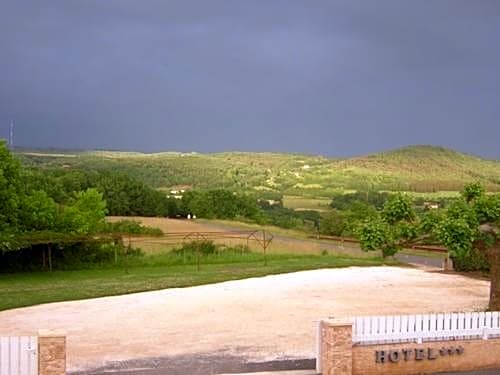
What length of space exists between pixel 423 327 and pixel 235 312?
26.7ft

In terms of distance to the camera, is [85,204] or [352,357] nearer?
[352,357]

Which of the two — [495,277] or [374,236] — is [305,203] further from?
[374,236]

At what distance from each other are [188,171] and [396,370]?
8521cm

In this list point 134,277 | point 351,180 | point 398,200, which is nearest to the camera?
point 398,200

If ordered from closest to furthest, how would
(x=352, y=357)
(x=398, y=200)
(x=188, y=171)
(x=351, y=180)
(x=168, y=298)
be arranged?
(x=352, y=357)
(x=398, y=200)
(x=168, y=298)
(x=351, y=180)
(x=188, y=171)

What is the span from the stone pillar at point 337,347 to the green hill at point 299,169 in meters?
64.1

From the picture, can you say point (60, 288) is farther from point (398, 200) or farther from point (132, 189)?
point (132, 189)

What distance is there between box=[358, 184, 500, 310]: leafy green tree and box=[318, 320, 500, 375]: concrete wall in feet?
7.98

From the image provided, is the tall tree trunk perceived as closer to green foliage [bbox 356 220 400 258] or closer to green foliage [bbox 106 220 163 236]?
green foliage [bbox 356 220 400 258]

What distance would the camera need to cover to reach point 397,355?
14.2 metres

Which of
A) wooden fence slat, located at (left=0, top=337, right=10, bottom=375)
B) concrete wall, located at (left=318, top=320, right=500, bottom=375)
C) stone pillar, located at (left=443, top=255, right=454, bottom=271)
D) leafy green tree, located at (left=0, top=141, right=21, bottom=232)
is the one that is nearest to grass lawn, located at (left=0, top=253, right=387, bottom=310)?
leafy green tree, located at (left=0, top=141, right=21, bottom=232)

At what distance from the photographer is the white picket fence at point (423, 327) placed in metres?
14.0

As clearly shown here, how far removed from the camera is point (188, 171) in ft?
323


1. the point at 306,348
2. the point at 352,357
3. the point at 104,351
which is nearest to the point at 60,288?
the point at 104,351
